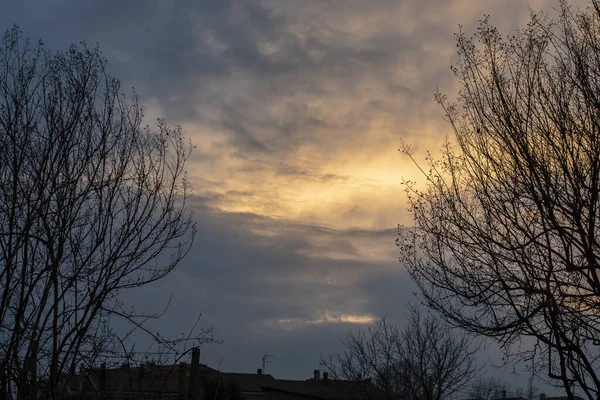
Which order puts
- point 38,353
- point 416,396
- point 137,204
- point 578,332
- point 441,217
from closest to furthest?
1. point 38,353
2. point 137,204
3. point 578,332
4. point 441,217
5. point 416,396

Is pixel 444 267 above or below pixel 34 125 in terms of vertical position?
below

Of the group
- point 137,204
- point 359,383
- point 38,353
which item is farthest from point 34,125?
point 359,383

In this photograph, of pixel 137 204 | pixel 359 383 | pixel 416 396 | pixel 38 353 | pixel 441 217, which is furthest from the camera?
pixel 359 383

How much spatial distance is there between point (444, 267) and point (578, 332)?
217cm

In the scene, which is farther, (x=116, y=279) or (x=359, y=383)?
(x=359, y=383)

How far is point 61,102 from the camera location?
8.89 meters

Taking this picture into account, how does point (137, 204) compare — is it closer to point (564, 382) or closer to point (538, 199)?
point (538, 199)

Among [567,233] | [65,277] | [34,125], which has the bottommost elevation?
[65,277]

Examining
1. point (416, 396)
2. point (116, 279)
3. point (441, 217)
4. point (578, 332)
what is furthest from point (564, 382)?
point (416, 396)

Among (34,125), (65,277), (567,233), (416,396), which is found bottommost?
(416,396)

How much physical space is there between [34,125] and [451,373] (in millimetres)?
21848

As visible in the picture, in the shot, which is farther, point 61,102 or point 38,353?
point 61,102

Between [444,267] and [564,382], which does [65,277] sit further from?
[564,382]

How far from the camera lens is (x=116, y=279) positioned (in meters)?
8.79
